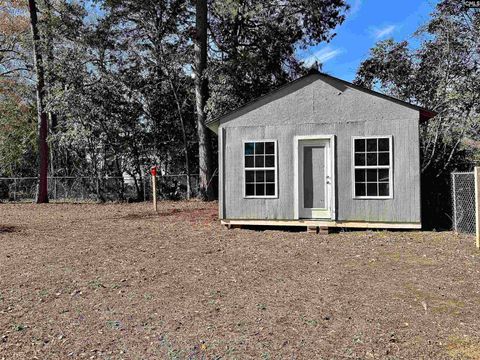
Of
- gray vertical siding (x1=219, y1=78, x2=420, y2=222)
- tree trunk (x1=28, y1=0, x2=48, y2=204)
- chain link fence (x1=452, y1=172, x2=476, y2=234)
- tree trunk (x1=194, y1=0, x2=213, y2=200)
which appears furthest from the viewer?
tree trunk (x1=28, y1=0, x2=48, y2=204)

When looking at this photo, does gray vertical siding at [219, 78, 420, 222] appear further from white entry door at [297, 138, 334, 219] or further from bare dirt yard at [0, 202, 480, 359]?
bare dirt yard at [0, 202, 480, 359]

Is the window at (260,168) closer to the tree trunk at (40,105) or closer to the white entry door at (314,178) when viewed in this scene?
the white entry door at (314,178)

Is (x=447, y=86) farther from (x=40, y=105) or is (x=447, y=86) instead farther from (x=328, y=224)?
(x=40, y=105)

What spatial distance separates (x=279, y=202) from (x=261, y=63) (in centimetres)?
879

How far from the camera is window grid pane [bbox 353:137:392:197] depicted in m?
9.34

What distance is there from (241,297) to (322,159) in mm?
5589

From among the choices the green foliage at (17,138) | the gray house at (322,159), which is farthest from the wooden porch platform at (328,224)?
the green foliage at (17,138)

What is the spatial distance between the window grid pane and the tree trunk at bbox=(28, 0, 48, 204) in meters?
14.5

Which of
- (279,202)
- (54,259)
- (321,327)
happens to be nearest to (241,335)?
(321,327)

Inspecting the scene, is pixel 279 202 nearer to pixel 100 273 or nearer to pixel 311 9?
pixel 100 273

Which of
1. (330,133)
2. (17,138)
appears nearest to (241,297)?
(330,133)

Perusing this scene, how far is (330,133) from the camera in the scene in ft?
31.7

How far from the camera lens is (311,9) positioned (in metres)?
16.2

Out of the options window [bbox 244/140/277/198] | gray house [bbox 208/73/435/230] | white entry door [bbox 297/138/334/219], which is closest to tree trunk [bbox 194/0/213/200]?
gray house [bbox 208/73/435/230]
